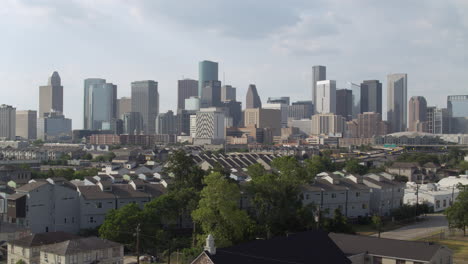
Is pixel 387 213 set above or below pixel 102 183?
below

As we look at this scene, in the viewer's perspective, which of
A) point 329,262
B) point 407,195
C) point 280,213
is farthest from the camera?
point 407,195

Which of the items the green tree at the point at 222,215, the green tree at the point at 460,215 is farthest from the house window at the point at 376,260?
the green tree at the point at 460,215

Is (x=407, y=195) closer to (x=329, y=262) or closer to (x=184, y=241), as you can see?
(x=184, y=241)

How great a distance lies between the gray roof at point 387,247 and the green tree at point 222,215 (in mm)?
8201

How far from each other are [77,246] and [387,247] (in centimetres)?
1826

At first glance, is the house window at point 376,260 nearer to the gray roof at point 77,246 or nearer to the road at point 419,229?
the gray roof at point 77,246

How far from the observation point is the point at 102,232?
3950cm

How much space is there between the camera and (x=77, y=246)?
109 feet

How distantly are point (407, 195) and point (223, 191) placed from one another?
3679 cm

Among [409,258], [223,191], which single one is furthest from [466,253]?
[223,191]

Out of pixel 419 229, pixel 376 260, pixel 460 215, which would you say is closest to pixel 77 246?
pixel 376 260

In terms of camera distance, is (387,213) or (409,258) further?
(387,213)

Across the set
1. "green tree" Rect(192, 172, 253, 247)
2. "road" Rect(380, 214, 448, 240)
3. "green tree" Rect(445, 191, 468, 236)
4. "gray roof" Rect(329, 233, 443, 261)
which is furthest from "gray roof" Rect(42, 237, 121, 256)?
"green tree" Rect(445, 191, 468, 236)

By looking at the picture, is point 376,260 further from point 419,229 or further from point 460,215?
point 419,229
